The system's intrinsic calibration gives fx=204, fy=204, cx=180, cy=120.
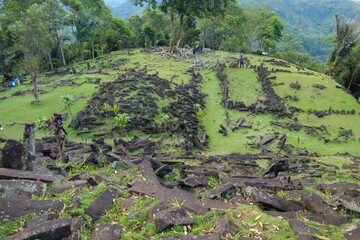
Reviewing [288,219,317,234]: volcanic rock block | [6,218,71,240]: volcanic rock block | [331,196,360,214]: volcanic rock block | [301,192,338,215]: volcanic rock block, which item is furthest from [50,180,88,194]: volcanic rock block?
[331,196,360,214]: volcanic rock block

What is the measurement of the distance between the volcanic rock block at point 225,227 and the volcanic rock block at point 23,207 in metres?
2.91

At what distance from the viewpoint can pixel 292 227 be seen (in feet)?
11.9

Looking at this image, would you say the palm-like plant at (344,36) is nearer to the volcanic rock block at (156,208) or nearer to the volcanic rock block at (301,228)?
the volcanic rock block at (301,228)

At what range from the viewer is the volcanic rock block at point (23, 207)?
3324 mm

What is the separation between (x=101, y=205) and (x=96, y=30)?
124 feet

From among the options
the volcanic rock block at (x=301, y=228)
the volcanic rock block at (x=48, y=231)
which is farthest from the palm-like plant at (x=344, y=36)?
the volcanic rock block at (x=48, y=231)

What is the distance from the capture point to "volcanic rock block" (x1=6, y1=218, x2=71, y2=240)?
9.35 ft

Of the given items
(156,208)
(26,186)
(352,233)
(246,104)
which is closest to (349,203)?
(352,233)

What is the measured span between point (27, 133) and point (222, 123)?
11756 millimetres

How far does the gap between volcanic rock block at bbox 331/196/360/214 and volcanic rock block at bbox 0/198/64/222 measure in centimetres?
612

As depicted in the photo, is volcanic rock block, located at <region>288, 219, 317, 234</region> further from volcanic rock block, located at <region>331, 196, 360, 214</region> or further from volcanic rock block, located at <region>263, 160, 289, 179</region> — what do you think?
volcanic rock block, located at <region>263, 160, 289, 179</region>

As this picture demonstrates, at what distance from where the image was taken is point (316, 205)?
14.9 feet

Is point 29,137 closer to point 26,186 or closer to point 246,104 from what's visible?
point 26,186

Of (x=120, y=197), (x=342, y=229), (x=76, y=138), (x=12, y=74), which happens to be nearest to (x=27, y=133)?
Result: (x=120, y=197)
